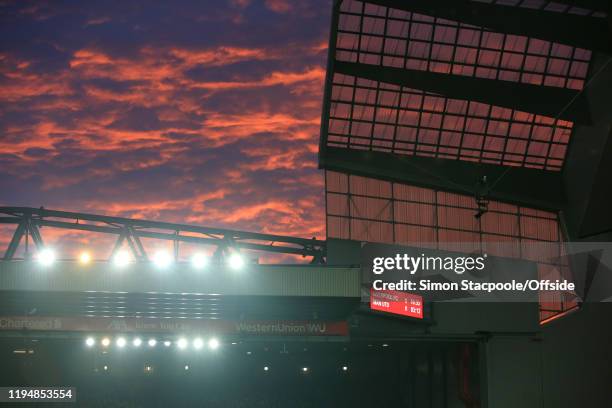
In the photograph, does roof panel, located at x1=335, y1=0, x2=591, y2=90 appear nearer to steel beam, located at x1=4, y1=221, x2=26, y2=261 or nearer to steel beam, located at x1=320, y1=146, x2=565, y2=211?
steel beam, located at x1=320, y1=146, x2=565, y2=211

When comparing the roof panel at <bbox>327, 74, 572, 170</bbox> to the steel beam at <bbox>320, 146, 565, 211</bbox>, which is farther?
the steel beam at <bbox>320, 146, 565, 211</bbox>

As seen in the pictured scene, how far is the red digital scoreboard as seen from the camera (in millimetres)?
38188

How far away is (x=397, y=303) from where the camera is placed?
39281mm

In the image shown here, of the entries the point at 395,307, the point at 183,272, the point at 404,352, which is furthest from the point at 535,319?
the point at 183,272

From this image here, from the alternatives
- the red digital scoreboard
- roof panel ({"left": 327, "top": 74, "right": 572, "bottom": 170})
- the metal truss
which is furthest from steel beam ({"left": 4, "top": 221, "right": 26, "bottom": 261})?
roof panel ({"left": 327, "top": 74, "right": 572, "bottom": 170})

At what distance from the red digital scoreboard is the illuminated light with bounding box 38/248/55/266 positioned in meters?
15.8

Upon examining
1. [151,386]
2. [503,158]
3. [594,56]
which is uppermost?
[594,56]

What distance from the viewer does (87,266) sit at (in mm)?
36125

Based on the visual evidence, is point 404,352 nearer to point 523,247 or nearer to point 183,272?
point 523,247

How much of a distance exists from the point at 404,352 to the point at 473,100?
18.3 metres

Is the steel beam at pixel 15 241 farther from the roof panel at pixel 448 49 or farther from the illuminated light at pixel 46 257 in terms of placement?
the roof panel at pixel 448 49

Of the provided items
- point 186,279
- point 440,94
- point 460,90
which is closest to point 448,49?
point 460,90

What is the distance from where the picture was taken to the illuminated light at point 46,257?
1407 inches

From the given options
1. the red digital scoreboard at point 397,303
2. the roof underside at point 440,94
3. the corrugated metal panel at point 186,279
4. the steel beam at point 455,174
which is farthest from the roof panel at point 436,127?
the corrugated metal panel at point 186,279
